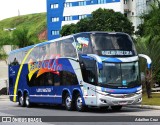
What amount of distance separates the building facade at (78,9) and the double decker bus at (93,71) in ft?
225

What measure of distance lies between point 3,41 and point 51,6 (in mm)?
28296

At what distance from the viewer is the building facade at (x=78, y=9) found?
310 ft

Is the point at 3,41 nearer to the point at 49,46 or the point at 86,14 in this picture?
the point at 86,14

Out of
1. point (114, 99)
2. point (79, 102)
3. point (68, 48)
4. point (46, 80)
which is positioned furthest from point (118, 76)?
point (46, 80)

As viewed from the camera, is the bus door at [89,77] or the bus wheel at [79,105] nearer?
the bus door at [89,77]

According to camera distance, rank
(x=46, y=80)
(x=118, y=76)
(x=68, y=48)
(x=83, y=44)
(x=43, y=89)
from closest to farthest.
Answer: (x=118, y=76) → (x=83, y=44) → (x=68, y=48) → (x=46, y=80) → (x=43, y=89)

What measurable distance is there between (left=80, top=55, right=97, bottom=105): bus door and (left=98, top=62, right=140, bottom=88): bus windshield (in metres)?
0.44

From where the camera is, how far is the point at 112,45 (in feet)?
74.7

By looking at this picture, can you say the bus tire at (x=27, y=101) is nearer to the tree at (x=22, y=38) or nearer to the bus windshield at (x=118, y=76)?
the bus windshield at (x=118, y=76)

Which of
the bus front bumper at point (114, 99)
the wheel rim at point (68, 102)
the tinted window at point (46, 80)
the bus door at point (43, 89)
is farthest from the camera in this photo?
the bus door at point (43, 89)

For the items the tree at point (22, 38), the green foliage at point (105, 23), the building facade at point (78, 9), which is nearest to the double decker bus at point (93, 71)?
the tree at point (22, 38)

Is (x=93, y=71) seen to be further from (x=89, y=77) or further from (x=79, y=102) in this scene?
(x=79, y=102)

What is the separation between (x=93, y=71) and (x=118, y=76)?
4.02 ft

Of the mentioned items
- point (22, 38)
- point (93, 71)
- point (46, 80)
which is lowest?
point (46, 80)
